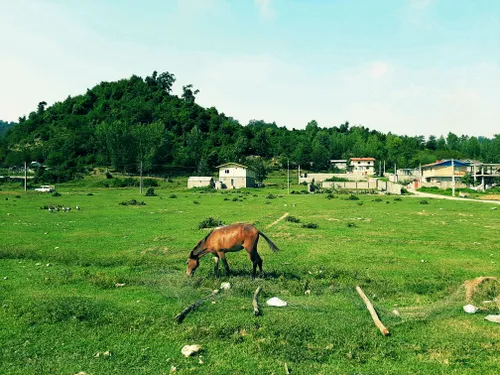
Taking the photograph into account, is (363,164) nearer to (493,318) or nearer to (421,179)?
(421,179)

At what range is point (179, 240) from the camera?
66.7ft

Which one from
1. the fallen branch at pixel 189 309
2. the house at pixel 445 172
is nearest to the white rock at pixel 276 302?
the fallen branch at pixel 189 309

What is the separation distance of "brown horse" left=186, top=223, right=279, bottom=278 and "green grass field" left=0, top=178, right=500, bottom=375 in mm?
634

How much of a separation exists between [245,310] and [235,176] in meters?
85.9

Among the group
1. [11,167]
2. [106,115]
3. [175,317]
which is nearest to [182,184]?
[11,167]

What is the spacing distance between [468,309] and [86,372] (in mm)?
8888

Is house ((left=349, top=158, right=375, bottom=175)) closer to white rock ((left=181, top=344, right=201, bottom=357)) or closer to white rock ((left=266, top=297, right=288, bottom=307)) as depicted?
white rock ((left=266, top=297, right=288, bottom=307))

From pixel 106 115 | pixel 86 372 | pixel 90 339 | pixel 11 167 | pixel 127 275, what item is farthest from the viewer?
pixel 106 115

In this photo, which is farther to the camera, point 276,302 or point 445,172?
point 445,172

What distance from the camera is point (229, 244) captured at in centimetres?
1267

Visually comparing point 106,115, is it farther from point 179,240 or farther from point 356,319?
point 356,319

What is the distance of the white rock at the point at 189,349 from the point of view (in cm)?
755

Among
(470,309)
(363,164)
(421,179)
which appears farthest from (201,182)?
(470,309)

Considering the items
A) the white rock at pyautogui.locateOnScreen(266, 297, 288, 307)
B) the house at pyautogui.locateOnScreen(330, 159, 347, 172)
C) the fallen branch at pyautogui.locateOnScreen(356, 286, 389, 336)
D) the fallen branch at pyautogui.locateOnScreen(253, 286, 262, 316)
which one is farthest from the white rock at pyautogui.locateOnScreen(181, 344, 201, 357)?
the house at pyautogui.locateOnScreen(330, 159, 347, 172)
